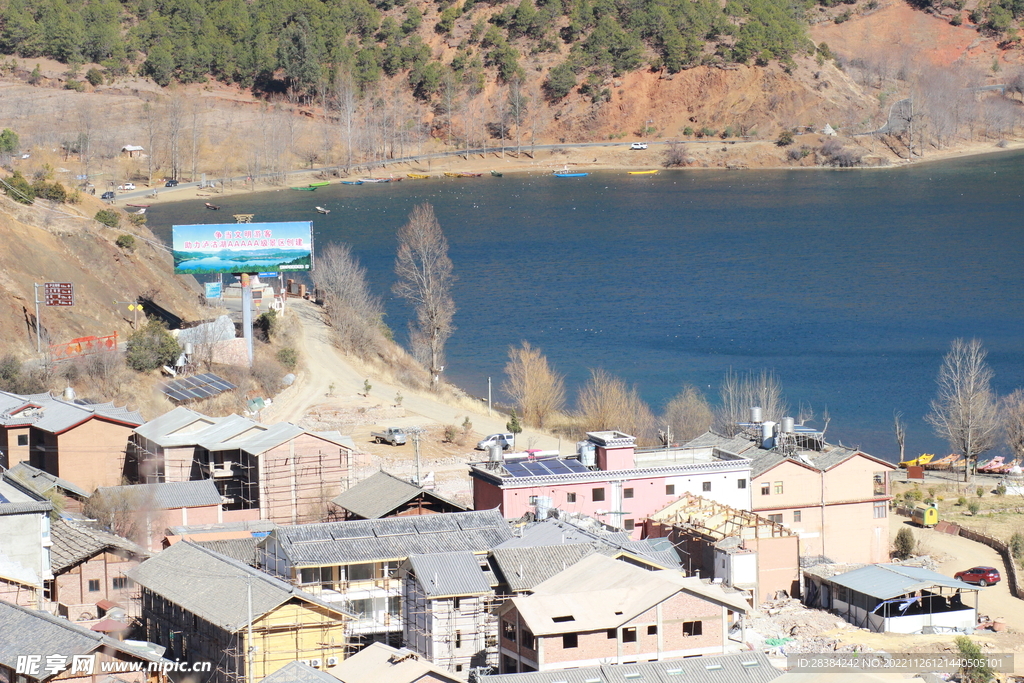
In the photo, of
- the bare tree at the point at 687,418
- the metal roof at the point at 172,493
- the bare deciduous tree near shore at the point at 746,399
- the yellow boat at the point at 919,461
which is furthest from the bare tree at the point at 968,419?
the metal roof at the point at 172,493

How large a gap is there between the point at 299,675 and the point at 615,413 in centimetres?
3504

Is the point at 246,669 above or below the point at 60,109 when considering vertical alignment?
below

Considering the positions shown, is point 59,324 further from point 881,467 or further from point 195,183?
point 195,183

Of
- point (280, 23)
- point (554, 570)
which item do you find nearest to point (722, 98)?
point (280, 23)

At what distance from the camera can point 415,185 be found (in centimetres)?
15050

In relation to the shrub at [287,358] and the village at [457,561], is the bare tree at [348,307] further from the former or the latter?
the village at [457,561]

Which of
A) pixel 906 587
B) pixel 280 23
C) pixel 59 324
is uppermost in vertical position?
pixel 280 23

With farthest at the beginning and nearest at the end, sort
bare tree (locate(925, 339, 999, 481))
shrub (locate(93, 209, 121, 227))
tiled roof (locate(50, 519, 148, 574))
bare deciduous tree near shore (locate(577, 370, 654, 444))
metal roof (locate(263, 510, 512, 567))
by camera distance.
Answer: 1. shrub (locate(93, 209, 121, 227))
2. bare deciduous tree near shore (locate(577, 370, 654, 444))
3. bare tree (locate(925, 339, 999, 481))
4. tiled roof (locate(50, 519, 148, 574))
5. metal roof (locate(263, 510, 512, 567))

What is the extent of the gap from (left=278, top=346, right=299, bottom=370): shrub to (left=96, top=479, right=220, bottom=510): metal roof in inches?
715

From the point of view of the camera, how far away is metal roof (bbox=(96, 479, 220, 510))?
1599 inches

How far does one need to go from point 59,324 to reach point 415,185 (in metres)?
93.0

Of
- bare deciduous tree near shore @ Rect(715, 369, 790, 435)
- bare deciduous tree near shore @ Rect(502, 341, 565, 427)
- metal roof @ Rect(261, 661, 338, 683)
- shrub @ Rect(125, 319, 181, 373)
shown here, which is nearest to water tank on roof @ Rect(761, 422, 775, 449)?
bare deciduous tree near shore @ Rect(715, 369, 790, 435)

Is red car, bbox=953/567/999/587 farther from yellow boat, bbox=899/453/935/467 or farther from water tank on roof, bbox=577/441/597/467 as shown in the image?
yellow boat, bbox=899/453/935/467

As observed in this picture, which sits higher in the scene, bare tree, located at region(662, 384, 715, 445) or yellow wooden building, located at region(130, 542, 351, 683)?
yellow wooden building, located at region(130, 542, 351, 683)
